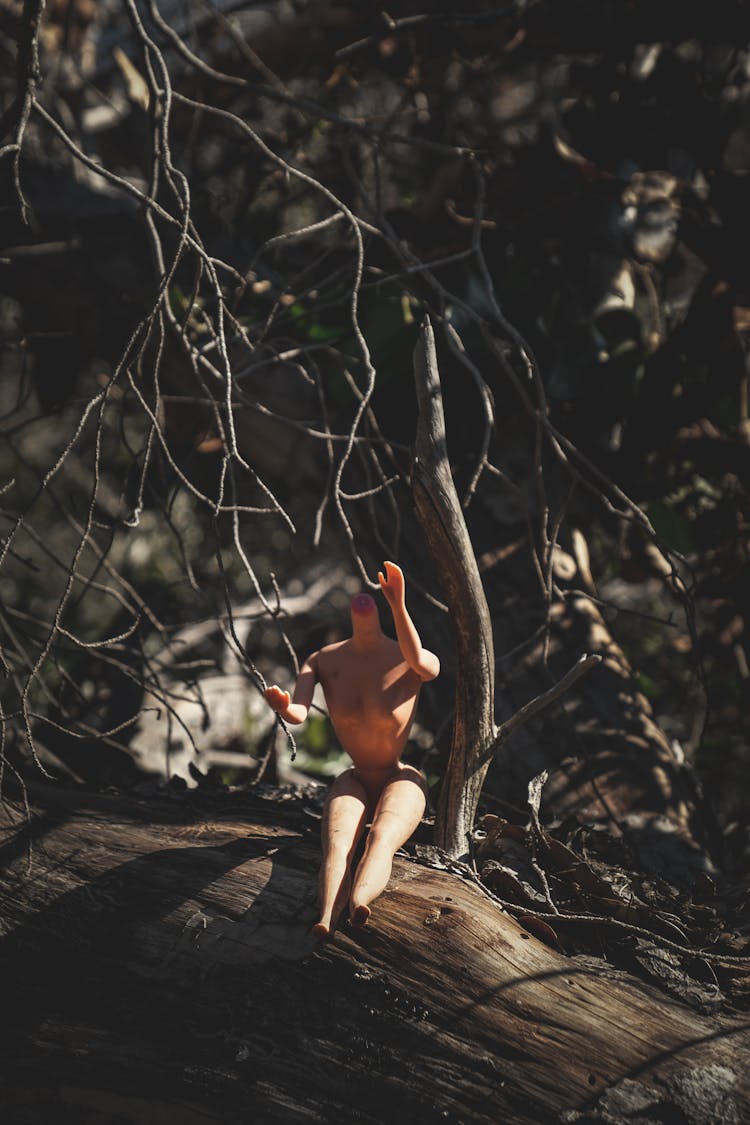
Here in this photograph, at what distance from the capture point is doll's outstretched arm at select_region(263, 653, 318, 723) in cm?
180

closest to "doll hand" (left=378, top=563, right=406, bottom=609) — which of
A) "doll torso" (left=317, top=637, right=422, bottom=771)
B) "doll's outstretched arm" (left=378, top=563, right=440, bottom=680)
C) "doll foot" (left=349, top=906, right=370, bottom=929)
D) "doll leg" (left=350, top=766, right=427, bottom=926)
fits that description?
"doll's outstretched arm" (left=378, top=563, right=440, bottom=680)

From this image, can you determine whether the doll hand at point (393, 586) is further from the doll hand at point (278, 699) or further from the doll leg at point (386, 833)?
the doll leg at point (386, 833)

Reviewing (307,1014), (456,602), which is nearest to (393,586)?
(456,602)

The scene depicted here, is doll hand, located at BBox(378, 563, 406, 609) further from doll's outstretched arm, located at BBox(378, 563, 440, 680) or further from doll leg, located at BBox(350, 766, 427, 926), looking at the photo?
doll leg, located at BBox(350, 766, 427, 926)

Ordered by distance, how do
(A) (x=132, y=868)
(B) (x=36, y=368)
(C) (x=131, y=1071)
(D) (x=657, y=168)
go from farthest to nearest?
1. (B) (x=36, y=368)
2. (D) (x=657, y=168)
3. (A) (x=132, y=868)
4. (C) (x=131, y=1071)

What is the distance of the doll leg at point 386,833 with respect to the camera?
171 cm

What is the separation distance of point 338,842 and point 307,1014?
0.29 metres

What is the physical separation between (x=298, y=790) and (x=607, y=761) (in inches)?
37.9

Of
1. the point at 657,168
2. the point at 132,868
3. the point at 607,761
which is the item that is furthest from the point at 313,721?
the point at 657,168

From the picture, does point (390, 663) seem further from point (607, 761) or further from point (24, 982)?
point (607, 761)

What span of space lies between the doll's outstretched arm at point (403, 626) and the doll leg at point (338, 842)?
0.92 ft

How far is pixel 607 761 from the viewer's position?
113 inches

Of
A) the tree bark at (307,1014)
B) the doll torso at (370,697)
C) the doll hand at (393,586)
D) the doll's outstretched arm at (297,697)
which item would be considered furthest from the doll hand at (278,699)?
the tree bark at (307,1014)

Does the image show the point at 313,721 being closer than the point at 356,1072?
No
